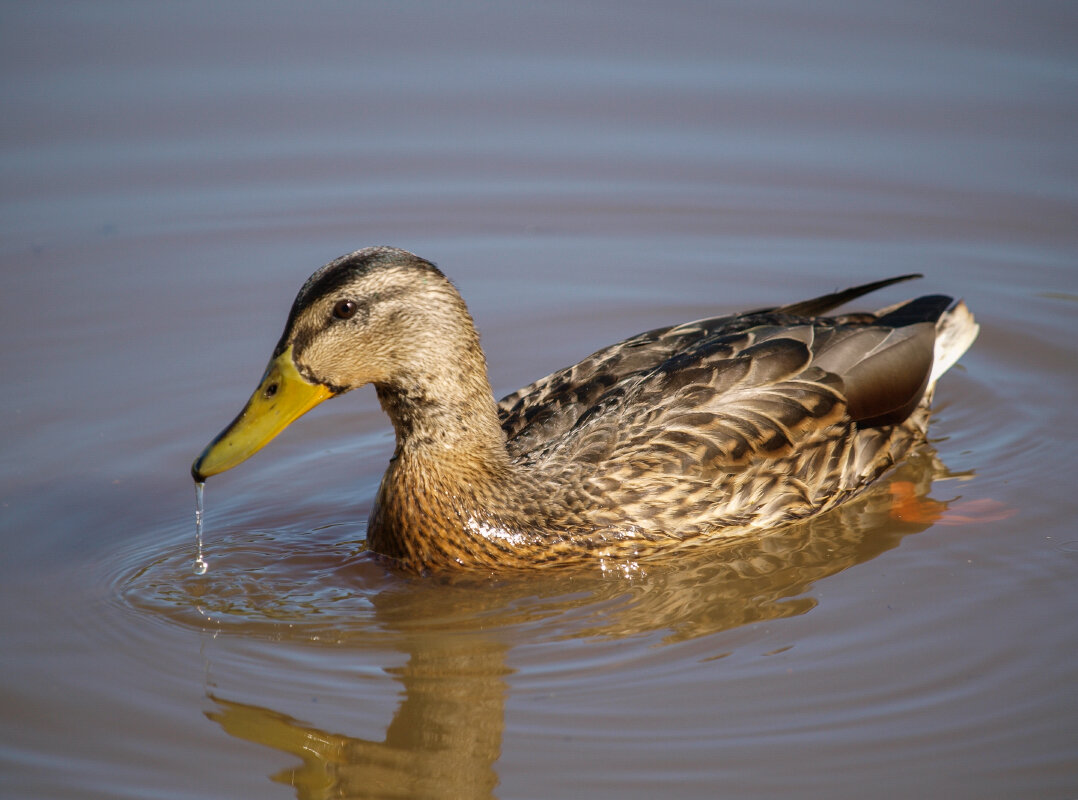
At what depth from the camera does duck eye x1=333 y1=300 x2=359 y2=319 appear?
21.1 feet

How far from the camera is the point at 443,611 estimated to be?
6.64 metres

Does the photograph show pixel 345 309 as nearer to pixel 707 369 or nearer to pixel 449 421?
pixel 449 421

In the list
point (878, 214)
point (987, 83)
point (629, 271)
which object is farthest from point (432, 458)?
point (987, 83)

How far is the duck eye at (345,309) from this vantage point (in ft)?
21.1

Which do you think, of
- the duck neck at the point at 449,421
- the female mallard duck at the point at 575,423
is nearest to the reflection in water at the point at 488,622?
the female mallard duck at the point at 575,423

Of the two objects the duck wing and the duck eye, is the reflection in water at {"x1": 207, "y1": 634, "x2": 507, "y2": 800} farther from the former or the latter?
the duck eye

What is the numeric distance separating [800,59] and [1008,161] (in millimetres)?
2023

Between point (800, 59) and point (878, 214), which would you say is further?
point (800, 59)

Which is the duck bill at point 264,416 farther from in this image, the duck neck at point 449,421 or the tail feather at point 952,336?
the tail feather at point 952,336

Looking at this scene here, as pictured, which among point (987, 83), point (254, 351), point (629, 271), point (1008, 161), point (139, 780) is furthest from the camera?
point (987, 83)

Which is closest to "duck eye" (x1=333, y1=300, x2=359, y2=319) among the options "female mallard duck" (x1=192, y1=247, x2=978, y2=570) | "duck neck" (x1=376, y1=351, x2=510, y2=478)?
"female mallard duck" (x1=192, y1=247, x2=978, y2=570)

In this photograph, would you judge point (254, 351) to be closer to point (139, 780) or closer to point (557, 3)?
point (139, 780)

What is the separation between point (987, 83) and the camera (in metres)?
11.7

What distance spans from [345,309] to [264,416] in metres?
0.61
